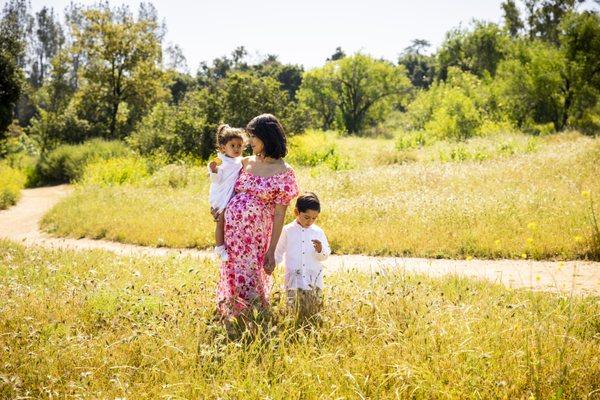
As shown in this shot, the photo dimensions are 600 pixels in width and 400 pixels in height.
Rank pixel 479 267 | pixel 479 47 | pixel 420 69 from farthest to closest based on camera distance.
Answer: pixel 420 69 < pixel 479 47 < pixel 479 267

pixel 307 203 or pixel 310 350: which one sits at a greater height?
pixel 307 203

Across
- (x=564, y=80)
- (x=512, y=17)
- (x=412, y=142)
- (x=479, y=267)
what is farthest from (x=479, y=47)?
(x=479, y=267)

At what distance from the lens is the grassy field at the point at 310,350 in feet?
10.5

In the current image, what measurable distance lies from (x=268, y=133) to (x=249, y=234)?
978mm

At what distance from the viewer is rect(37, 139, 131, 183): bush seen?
21062mm

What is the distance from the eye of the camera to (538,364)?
132 inches

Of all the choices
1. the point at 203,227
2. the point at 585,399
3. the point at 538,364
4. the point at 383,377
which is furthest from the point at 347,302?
the point at 203,227

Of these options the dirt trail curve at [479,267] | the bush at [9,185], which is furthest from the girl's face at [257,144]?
the bush at [9,185]

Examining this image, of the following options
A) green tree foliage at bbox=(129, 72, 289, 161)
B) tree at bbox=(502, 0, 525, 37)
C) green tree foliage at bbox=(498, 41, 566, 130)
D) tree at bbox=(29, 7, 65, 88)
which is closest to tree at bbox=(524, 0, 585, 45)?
tree at bbox=(502, 0, 525, 37)

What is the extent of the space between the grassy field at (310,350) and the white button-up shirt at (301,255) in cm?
29

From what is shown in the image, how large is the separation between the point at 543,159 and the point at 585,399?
1375 cm

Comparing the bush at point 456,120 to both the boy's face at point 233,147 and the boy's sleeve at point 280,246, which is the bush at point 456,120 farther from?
the boy's face at point 233,147

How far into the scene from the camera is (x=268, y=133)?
414 cm

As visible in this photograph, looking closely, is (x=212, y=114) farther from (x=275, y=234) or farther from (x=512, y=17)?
(x=512, y=17)
